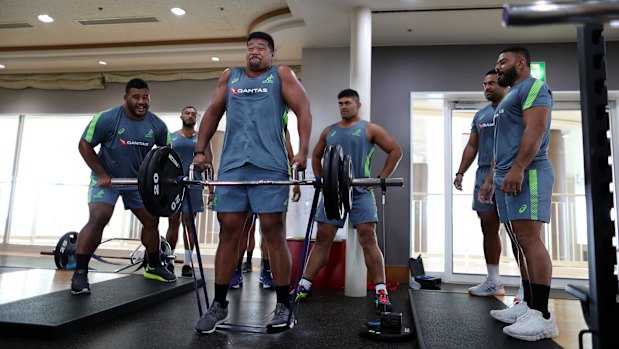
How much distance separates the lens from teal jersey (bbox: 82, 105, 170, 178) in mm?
2684

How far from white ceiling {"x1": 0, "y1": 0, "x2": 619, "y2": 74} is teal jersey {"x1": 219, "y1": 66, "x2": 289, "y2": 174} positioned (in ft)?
6.56

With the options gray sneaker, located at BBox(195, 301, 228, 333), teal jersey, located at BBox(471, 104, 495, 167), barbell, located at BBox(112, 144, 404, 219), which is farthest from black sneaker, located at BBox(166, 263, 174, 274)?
teal jersey, located at BBox(471, 104, 495, 167)

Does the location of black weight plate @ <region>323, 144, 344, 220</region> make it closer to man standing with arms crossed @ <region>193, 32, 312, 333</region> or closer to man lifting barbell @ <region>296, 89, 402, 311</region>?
man standing with arms crossed @ <region>193, 32, 312, 333</region>

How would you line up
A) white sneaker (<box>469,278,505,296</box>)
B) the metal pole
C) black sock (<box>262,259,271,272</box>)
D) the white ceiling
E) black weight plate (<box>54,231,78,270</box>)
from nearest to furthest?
white sneaker (<box>469,278,505,296</box>) → black sock (<box>262,259,271,272</box>) → the white ceiling → black weight plate (<box>54,231,78,270</box>) → the metal pole

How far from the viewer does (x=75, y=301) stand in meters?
2.22

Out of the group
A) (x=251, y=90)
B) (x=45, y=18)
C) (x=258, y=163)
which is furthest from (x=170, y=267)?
(x=45, y=18)

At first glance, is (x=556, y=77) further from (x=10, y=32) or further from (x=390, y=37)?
(x=10, y=32)

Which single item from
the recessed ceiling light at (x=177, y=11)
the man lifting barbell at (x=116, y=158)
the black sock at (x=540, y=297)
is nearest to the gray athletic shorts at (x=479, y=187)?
the black sock at (x=540, y=297)

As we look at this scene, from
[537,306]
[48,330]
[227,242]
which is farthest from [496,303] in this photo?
[48,330]

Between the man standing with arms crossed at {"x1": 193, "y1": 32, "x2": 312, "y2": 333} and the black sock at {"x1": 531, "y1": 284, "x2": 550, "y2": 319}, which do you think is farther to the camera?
the man standing with arms crossed at {"x1": 193, "y1": 32, "x2": 312, "y2": 333}

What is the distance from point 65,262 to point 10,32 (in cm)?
308

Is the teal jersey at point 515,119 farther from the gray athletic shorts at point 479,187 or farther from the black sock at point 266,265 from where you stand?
the black sock at point 266,265

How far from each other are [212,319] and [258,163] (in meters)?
0.74

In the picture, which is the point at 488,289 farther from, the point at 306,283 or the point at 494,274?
the point at 306,283
